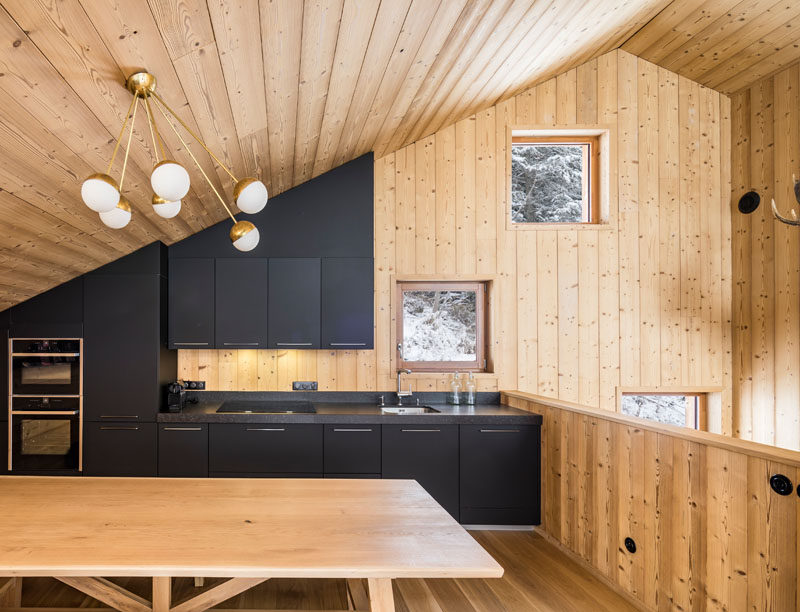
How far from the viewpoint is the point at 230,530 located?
1.58 metres

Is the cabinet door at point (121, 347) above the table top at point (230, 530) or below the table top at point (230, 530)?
above

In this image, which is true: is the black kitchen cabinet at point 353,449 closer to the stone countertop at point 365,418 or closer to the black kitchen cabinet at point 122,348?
the stone countertop at point 365,418

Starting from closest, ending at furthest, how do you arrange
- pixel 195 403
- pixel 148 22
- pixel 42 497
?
pixel 148 22 → pixel 42 497 → pixel 195 403

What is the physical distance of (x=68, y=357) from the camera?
3.62m

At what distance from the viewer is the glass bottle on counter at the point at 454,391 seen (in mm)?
4043

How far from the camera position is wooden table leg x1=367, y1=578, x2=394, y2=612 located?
5.01 feet

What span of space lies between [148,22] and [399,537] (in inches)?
67.0

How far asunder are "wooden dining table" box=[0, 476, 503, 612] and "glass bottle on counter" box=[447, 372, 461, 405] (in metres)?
1.92

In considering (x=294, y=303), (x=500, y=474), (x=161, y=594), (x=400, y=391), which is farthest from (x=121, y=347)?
(x=500, y=474)

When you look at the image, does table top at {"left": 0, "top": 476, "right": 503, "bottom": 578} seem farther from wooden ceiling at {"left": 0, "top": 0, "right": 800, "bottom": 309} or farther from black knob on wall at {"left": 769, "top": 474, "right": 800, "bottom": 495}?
wooden ceiling at {"left": 0, "top": 0, "right": 800, "bottom": 309}

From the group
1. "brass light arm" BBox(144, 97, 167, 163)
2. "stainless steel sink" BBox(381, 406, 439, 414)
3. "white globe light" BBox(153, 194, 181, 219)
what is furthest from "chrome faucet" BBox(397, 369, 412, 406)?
"white globe light" BBox(153, 194, 181, 219)

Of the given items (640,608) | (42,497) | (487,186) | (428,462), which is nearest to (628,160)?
Result: (487,186)

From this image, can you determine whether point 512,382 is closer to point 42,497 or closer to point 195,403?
point 195,403

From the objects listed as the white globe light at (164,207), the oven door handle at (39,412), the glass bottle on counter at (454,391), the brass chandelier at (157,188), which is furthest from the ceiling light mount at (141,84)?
the glass bottle on counter at (454,391)
